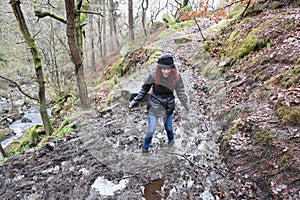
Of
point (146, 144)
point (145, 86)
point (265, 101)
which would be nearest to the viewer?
point (145, 86)

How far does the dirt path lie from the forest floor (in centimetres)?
2

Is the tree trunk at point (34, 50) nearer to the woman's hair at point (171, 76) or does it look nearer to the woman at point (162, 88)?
the woman at point (162, 88)

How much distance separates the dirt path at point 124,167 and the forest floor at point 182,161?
0.02 m

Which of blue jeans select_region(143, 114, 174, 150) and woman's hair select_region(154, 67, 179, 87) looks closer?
woman's hair select_region(154, 67, 179, 87)

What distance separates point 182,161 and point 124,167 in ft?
3.81

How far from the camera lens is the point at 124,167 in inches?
153

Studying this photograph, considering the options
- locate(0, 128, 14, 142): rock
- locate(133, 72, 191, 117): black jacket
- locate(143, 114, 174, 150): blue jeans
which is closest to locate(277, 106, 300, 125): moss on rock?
locate(133, 72, 191, 117): black jacket

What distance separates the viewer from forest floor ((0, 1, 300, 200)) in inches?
122

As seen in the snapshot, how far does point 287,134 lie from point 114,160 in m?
3.24

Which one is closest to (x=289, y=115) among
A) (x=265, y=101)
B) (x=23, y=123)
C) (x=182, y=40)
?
(x=265, y=101)

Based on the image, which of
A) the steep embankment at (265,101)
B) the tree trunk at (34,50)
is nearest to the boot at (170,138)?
the steep embankment at (265,101)

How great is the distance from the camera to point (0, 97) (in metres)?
19.1

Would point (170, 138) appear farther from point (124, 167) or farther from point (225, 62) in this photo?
point (225, 62)

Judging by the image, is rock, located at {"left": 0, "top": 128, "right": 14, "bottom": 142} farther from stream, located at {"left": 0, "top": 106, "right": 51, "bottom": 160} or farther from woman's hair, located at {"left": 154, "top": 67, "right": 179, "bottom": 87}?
woman's hair, located at {"left": 154, "top": 67, "right": 179, "bottom": 87}
